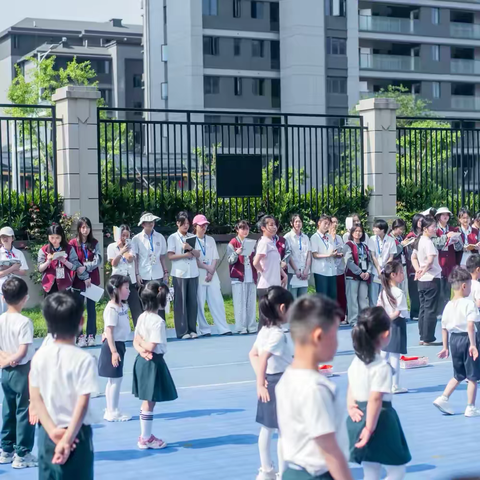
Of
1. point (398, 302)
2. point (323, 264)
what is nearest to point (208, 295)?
point (323, 264)

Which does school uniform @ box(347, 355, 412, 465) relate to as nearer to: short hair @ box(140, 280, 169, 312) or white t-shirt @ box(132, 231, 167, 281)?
short hair @ box(140, 280, 169, 312)

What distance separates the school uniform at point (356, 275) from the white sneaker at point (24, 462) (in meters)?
8.89

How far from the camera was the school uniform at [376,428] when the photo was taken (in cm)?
570

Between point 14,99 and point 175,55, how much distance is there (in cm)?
1583

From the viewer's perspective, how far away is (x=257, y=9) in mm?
58094

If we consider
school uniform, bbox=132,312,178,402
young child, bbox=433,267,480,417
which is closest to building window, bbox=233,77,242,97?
young child, bbox=433,267,480,417

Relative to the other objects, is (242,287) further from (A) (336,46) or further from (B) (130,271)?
(A) (336,46)

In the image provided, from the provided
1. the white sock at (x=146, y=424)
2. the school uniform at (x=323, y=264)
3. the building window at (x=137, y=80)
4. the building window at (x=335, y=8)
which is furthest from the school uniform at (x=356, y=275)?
the building window at (x=137, y=80)

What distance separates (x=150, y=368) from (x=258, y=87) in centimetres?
5196

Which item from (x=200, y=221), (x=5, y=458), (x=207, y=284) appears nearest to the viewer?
(x=5, y=458)

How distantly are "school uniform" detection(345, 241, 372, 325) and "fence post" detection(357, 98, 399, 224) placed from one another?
407 centimetres

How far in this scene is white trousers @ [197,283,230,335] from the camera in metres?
15.3

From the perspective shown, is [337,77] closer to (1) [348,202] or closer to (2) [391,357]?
(1) [348,202]

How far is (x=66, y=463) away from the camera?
5.09 metres
